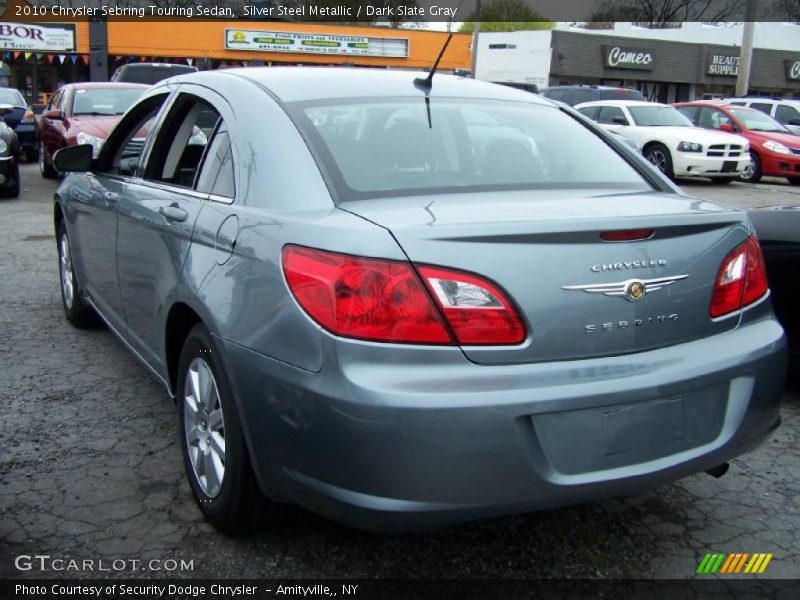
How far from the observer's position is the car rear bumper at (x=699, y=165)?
15250 millimetres

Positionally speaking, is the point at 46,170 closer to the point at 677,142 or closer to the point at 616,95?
the point at 677,142

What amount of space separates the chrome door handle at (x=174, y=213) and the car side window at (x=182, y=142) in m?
0.14

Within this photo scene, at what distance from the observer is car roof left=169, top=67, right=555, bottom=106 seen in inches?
123

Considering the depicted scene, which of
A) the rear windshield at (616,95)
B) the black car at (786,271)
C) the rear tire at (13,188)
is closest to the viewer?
the black car at (786,271)

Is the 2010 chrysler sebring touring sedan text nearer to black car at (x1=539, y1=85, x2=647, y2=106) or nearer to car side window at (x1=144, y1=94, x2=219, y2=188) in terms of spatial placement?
car side window at (x1=144, y1=94, x2=219, y2=188)

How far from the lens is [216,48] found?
39.6 meters

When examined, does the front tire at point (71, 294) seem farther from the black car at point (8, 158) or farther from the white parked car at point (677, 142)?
the white parked car at point (677, 142)

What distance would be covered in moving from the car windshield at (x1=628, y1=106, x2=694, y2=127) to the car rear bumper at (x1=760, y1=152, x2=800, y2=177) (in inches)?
64.4

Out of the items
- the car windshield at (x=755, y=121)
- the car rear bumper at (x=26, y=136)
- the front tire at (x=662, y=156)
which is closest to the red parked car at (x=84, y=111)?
the car rear bumper at (x=26, y=136)

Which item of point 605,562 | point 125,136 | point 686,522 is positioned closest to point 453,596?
point 605,562

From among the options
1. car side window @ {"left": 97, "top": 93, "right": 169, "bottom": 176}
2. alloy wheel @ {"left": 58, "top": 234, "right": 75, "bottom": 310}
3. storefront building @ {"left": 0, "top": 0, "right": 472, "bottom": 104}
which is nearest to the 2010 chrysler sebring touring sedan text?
car side window @ {"left": 97, "top": 93, "right": 169, "bottom": 176}

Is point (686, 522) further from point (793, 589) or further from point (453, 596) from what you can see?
point (453, 596)

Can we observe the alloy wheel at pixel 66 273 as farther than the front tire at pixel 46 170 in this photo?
No

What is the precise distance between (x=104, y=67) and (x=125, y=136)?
36069 millimetres
